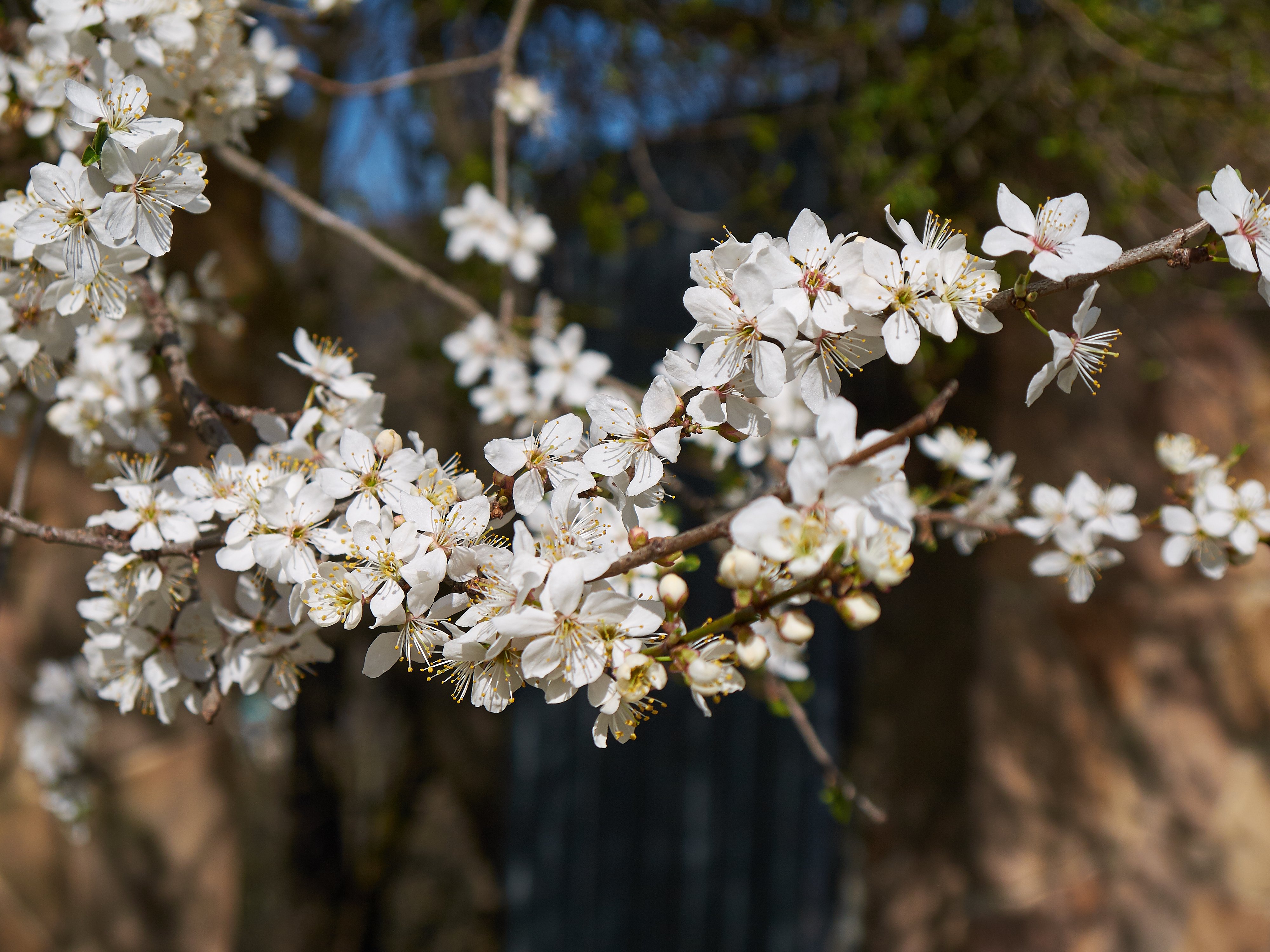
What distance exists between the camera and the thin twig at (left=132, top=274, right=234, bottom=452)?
2.77 ft

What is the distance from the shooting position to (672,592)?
2.22 ft

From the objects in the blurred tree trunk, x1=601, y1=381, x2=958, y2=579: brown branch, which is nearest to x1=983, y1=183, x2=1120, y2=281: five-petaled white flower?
x1=601, y1=381, x2=958, y2=579: brown branch

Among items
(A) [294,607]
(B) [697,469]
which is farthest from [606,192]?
(A) [294,607]

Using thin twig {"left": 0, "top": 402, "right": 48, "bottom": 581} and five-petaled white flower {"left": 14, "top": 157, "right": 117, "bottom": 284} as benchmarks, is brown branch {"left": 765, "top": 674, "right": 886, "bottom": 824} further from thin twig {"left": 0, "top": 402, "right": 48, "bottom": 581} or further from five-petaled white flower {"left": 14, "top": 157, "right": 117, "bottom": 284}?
thin twig {"left": 0, "top": 402, "right": 48, "bottom": 581}

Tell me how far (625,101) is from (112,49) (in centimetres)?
156

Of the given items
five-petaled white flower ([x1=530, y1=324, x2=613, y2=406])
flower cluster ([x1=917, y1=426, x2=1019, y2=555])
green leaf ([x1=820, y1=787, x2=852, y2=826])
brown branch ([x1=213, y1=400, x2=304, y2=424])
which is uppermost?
five-petaled white flower ([x1=530, y1=324, x2=613, y2=406])

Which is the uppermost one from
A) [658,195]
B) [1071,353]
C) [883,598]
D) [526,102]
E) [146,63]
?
[658,195]

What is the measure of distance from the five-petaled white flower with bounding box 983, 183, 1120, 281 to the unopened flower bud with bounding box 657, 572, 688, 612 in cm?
38

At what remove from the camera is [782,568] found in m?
0.66

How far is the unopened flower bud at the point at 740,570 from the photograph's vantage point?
604 mm

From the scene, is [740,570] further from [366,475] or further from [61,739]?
[61,739]

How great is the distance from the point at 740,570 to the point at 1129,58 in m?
1.62

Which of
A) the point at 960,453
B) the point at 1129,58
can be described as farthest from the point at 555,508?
the point at 1129,58

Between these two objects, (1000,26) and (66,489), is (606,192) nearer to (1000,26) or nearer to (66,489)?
(1000,26)
